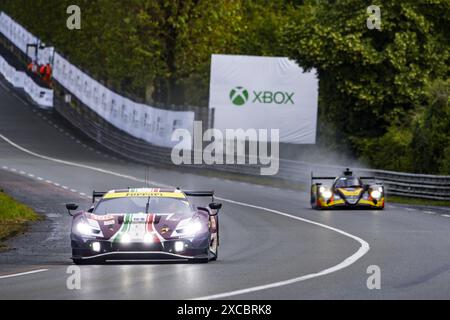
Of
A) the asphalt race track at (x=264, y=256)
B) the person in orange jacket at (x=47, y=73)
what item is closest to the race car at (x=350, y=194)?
the asphalt race track at (x=264, y=256)

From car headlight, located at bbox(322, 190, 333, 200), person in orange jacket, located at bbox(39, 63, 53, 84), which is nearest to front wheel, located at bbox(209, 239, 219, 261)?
car headlight, located at bbox(322, 190, 333, 200)

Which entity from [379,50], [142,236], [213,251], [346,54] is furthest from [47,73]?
[142,236]

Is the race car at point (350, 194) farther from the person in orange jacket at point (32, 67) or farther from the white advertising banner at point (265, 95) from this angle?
the person in orange jacket at point (32, 67)

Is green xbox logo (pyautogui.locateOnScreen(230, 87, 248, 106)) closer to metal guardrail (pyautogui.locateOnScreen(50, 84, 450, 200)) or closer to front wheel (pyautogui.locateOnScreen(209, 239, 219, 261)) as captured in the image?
metal guardrail (pyautogui.locateOnScreen(50, 84, 450, 200))

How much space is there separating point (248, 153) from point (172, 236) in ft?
128

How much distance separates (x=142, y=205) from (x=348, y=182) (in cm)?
1424

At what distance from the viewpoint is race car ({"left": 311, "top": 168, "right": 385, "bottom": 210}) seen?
3312cm

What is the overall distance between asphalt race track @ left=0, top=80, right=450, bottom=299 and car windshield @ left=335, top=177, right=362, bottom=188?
831 mm

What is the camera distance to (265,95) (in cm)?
6312

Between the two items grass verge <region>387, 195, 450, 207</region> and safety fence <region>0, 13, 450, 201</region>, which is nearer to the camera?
grass verge <region>387, 195, 450, 207</region>

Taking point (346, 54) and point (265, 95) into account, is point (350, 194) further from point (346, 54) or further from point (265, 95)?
point (265, 95)

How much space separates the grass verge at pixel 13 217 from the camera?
2694 centimetres

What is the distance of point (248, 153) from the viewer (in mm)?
57375

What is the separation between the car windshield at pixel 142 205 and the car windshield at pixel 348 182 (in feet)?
45.4
